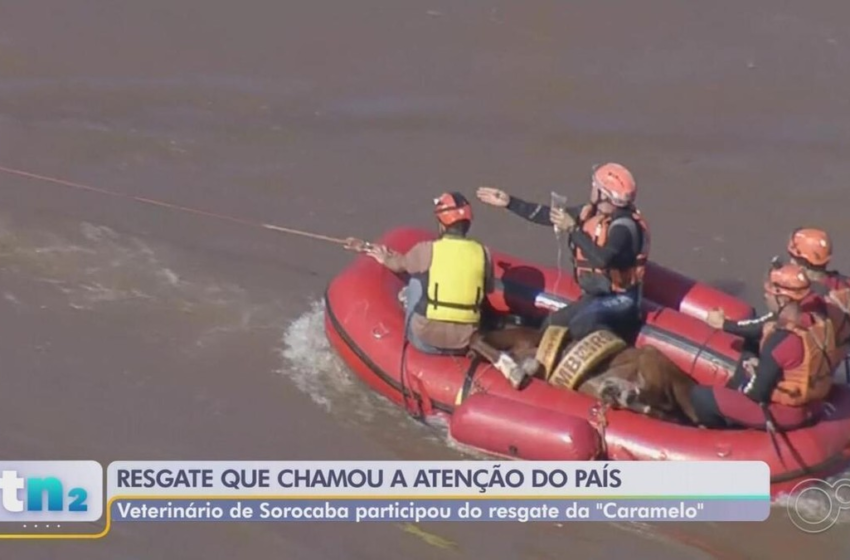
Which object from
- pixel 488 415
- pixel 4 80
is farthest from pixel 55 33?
pixel 488 415

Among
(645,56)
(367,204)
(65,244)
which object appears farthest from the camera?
(645,56)

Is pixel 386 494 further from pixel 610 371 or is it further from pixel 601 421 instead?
pixel 610 371

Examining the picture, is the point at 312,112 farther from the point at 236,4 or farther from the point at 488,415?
the point at 488,415

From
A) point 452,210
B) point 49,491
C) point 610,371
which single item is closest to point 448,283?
point 452,210

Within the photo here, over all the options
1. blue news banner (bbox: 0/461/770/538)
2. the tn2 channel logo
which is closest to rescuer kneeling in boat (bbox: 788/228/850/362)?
blue news banner (bbox: 0/461/770/538)

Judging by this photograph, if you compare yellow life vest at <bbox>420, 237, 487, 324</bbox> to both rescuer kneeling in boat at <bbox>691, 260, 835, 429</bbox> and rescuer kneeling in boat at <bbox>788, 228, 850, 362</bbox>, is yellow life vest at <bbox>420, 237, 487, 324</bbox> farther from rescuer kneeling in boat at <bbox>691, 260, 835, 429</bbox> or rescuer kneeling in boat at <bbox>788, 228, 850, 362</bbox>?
rescuer kneeling in boat at <bbox>788, 228, 850, 362</bbox>

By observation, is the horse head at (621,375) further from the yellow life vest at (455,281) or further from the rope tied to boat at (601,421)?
the yellow life vest at (455,281)

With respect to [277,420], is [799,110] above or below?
above
